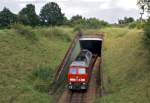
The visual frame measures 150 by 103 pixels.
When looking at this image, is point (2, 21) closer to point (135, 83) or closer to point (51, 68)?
point (51, 68)

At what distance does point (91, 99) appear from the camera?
31109mm

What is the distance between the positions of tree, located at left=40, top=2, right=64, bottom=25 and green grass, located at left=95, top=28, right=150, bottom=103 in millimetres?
32340

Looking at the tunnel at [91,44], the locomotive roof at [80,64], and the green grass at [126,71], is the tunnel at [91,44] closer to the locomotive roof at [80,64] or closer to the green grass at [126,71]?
the green grass at [126,71]

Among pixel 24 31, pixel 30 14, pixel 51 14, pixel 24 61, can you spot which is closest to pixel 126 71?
pixel 24 61

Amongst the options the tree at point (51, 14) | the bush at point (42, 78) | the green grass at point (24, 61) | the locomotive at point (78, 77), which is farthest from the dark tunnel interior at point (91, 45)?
the tree at point (51, 14)

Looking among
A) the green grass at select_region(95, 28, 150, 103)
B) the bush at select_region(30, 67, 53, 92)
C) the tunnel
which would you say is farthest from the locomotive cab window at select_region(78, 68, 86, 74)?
the tunnel

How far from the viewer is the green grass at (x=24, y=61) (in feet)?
93.6

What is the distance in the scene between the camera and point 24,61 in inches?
1410

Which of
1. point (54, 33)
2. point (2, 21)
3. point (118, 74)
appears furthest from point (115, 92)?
point (2, 21)

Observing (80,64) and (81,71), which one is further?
(80,64)

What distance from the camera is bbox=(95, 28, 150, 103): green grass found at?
88.6 ft

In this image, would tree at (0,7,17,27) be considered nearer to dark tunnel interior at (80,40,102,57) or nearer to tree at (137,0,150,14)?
dark tunnel interior at (80,40,102,57)

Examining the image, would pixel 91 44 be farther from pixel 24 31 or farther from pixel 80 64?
pixel 80 64

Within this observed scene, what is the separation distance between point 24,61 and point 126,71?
1059 centimetres
